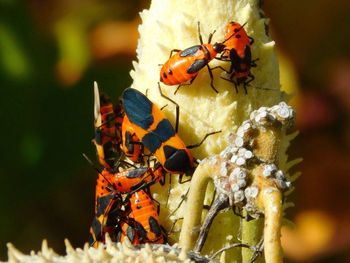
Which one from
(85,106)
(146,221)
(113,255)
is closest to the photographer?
(113,255)

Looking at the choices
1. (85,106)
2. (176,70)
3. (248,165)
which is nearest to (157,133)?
(176,70)

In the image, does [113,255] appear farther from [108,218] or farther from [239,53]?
[239,53]

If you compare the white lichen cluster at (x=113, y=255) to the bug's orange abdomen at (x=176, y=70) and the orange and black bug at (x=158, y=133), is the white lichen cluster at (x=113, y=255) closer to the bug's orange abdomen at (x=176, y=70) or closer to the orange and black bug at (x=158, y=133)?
the orange and black bug at (x=158, y=133)

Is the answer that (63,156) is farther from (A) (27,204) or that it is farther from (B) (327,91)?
(B) (327,91)

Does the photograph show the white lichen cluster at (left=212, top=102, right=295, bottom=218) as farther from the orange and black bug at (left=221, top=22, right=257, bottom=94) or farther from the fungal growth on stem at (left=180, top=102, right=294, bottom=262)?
the orange and black bug at (left=221, top=22, right=257, bottom=94)

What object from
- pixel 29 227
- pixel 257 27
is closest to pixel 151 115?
pixel 257 27

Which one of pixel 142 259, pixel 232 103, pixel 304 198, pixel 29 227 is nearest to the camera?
pixel 142 259

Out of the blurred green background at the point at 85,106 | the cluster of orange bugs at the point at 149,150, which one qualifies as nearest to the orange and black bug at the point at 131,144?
the cluster of orange bugs at the point at 149,150
